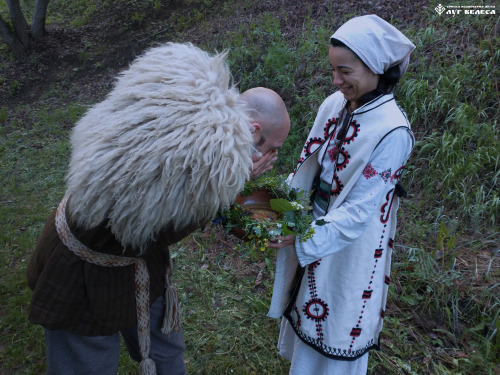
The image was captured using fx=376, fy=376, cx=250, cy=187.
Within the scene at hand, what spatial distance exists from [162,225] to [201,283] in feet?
8.25

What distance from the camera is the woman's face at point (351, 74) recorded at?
1830mm

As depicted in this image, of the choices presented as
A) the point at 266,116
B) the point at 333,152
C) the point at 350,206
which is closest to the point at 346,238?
the point at 350,206

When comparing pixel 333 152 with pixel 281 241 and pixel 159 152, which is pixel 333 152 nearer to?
pixel 281 241

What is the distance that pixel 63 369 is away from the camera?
1.67m

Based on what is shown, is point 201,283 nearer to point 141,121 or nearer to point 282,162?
point 282,162

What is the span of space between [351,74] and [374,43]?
0.56ft

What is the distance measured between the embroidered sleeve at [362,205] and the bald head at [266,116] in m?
0.46

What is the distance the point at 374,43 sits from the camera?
1.79 m

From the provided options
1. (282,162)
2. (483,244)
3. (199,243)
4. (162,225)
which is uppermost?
(162,225)

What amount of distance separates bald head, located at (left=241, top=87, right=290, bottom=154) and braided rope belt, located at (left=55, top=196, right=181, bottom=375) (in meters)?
0.76

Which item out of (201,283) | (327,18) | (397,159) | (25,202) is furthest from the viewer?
(327,18)

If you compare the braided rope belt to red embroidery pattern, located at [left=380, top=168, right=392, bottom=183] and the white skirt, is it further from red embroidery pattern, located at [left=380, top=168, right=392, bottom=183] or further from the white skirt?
red embroidery pattern, located at [left=380, top=168, right=392, bottom=183]

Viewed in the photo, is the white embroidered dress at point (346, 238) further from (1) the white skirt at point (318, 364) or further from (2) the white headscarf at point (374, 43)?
(2) the white headscarf at point (374, 43)

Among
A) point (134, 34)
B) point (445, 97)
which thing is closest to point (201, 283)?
point (445, 97)
